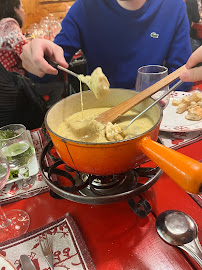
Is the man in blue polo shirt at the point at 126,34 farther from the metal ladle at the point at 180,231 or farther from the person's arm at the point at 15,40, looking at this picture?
the metal ladle at the point at 180,231

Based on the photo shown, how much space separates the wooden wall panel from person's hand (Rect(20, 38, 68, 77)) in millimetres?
5241

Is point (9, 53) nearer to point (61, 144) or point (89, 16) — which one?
point (89, 16)

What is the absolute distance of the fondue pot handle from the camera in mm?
504

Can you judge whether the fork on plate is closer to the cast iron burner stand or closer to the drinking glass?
the cast iron burner stand

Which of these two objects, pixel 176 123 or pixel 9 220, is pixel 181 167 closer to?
pixel 9 220

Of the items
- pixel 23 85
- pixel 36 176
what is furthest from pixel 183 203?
pixel 23 85

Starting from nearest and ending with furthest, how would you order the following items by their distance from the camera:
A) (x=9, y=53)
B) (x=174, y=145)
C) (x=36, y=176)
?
1. (x=36, y=176)
2. (x=174, y=145)
3. (x=9, y=53)

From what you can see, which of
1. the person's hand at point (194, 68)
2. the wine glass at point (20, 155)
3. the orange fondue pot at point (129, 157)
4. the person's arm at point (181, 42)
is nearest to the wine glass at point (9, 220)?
the wine glass at point (20, 155)

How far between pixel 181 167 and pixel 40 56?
2.77 feet

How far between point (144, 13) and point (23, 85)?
1170 mm

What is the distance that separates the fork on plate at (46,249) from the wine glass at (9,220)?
0.34 ft

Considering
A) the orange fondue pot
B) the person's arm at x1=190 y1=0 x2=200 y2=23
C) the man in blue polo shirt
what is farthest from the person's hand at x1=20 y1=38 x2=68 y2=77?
the person's arm at x1=190 y1=0 x2=200 y2=23

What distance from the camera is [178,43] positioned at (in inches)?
75.8

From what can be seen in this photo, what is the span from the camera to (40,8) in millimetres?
5723
